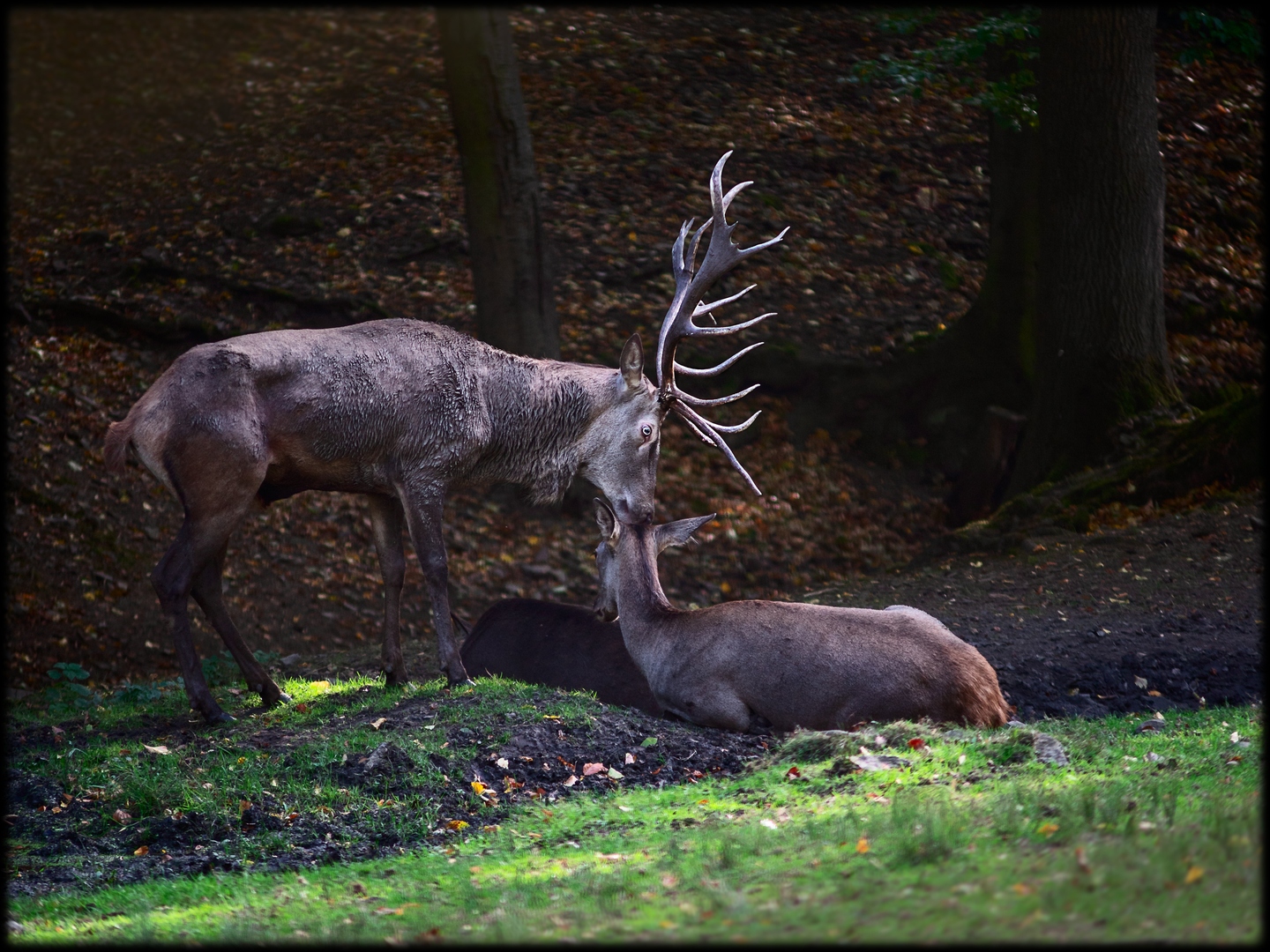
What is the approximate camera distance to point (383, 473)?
781 cm

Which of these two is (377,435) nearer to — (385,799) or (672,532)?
(672,532)

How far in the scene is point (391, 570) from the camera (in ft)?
26.5

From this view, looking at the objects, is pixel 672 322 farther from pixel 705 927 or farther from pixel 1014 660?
pixel 705 927

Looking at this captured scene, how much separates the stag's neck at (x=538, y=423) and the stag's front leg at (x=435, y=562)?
1.74 feet

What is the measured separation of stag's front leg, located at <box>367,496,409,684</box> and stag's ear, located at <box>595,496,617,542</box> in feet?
4.73

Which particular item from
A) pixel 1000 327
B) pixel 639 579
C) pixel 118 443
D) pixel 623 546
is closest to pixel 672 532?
pixel 623 546

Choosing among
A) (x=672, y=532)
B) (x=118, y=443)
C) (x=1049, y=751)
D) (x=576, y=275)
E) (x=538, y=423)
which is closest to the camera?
(x=1049, y=751)

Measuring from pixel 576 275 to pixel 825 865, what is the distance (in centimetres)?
1160

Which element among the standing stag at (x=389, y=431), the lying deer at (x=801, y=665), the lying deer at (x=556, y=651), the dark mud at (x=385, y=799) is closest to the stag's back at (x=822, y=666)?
the lying deer at (x=801, y=665)

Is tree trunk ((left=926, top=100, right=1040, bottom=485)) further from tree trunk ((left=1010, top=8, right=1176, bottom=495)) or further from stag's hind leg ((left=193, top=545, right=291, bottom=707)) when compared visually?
stag's hind leg ((left=193, top=545, right=291, bottom=707))

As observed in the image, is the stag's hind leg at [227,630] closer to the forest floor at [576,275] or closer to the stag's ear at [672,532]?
the forest floor at [576,275]

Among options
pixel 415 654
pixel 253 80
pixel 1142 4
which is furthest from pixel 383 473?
pixel 253 80

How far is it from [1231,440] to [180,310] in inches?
423

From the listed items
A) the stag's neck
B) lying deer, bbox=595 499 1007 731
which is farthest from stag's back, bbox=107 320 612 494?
lying deer, bbox=595 499 1007 731
